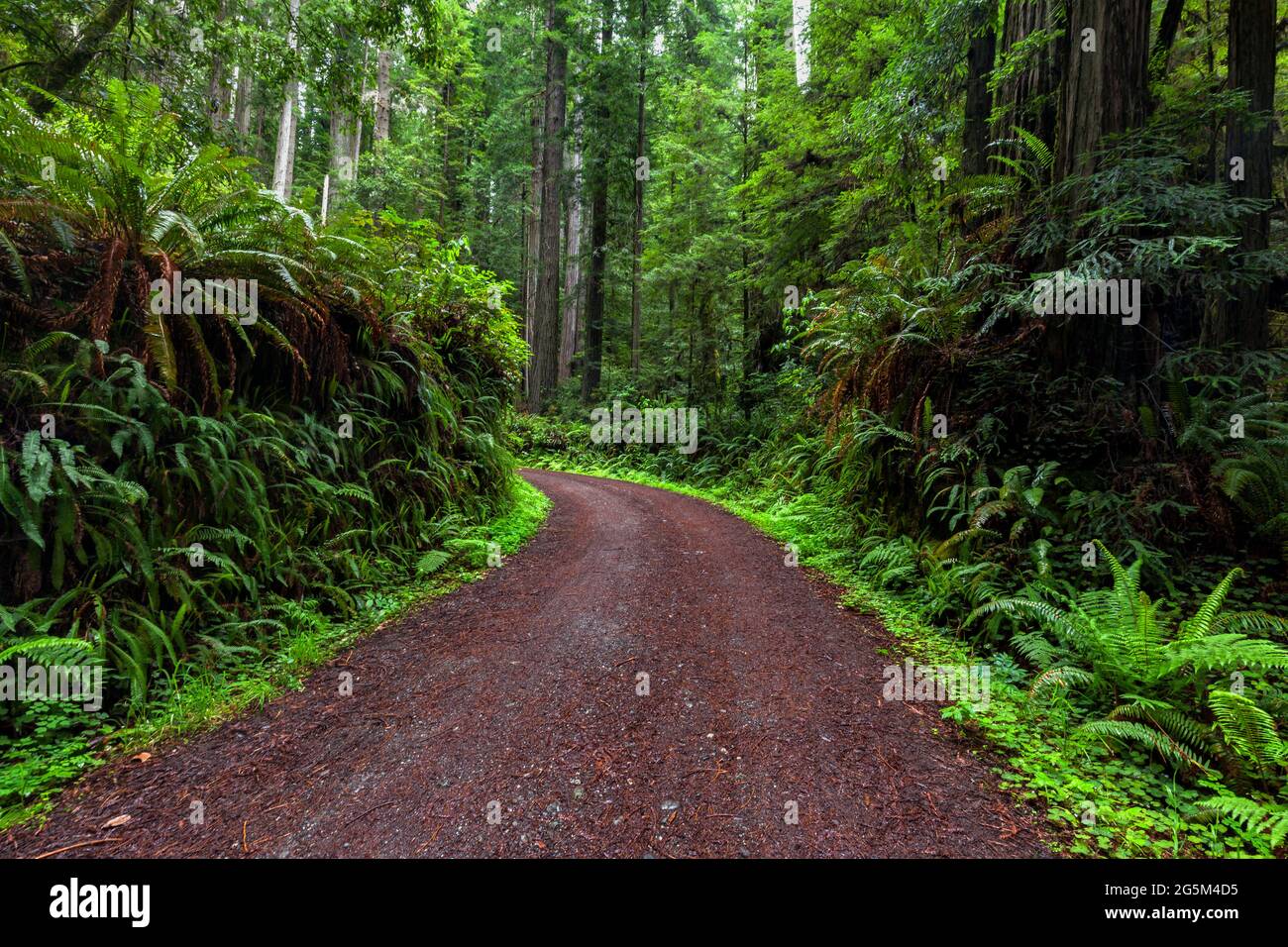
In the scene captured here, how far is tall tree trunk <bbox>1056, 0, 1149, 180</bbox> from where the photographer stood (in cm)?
489

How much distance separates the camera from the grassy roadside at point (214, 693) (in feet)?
7.72

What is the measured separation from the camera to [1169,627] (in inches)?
139

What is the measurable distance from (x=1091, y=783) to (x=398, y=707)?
12.2ft

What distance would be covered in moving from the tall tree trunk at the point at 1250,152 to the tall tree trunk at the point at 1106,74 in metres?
1.48

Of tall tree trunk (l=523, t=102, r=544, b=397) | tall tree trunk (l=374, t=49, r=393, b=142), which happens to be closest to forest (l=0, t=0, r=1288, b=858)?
tall tree trunk (l=523, t=102, r=544, b=397)

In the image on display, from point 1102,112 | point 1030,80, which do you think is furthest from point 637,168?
point 1102,112

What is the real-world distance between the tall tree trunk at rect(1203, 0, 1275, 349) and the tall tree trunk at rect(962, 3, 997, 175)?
7.56ft

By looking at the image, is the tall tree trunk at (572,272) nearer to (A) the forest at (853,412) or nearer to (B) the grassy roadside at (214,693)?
(A) the forest at (853,412)

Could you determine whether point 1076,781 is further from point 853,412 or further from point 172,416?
point 172,416

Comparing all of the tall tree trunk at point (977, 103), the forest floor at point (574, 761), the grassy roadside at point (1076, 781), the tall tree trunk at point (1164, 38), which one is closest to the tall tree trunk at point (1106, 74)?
the tall tree trunk at point (1164, 38)

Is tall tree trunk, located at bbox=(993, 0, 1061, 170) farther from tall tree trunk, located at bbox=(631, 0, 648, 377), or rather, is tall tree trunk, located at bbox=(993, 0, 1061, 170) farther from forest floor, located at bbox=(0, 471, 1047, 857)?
tall tree trunk, located at bbox=(631, 0, 648, 377)
